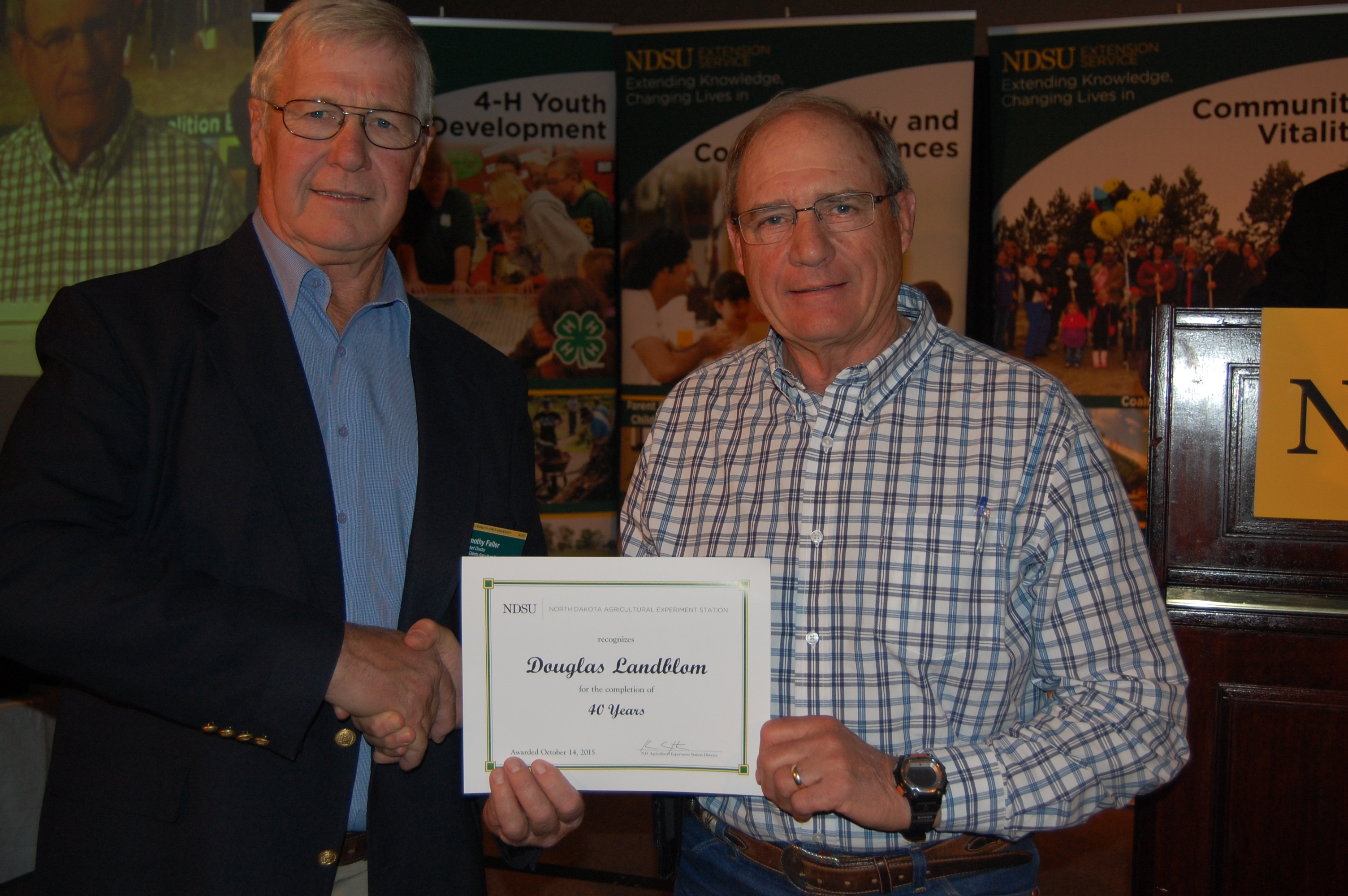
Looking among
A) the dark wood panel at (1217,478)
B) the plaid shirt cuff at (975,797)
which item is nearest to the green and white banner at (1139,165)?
the dark wood panel at (1217,478)

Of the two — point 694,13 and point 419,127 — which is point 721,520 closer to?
point 419,127

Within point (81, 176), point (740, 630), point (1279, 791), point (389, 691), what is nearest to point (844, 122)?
point (740, 630)

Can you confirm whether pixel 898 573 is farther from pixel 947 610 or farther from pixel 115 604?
A: pixel 115 604

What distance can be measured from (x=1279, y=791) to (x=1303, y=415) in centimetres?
64

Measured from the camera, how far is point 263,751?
155cm

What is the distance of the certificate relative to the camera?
149 centimetres

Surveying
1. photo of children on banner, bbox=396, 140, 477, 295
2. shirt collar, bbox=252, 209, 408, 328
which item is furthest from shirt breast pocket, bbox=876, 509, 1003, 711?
photo of children on banner, bbox=396, 140, 477, 295

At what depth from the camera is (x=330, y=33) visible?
1.69m


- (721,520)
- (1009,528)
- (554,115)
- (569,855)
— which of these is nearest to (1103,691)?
(1009,528)

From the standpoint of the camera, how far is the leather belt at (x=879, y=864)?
4.92ft

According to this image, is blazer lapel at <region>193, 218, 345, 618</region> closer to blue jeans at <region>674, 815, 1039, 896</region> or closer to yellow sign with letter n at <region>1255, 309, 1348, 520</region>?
blue jeans at <region>674, 815, 1039, 896</region>
